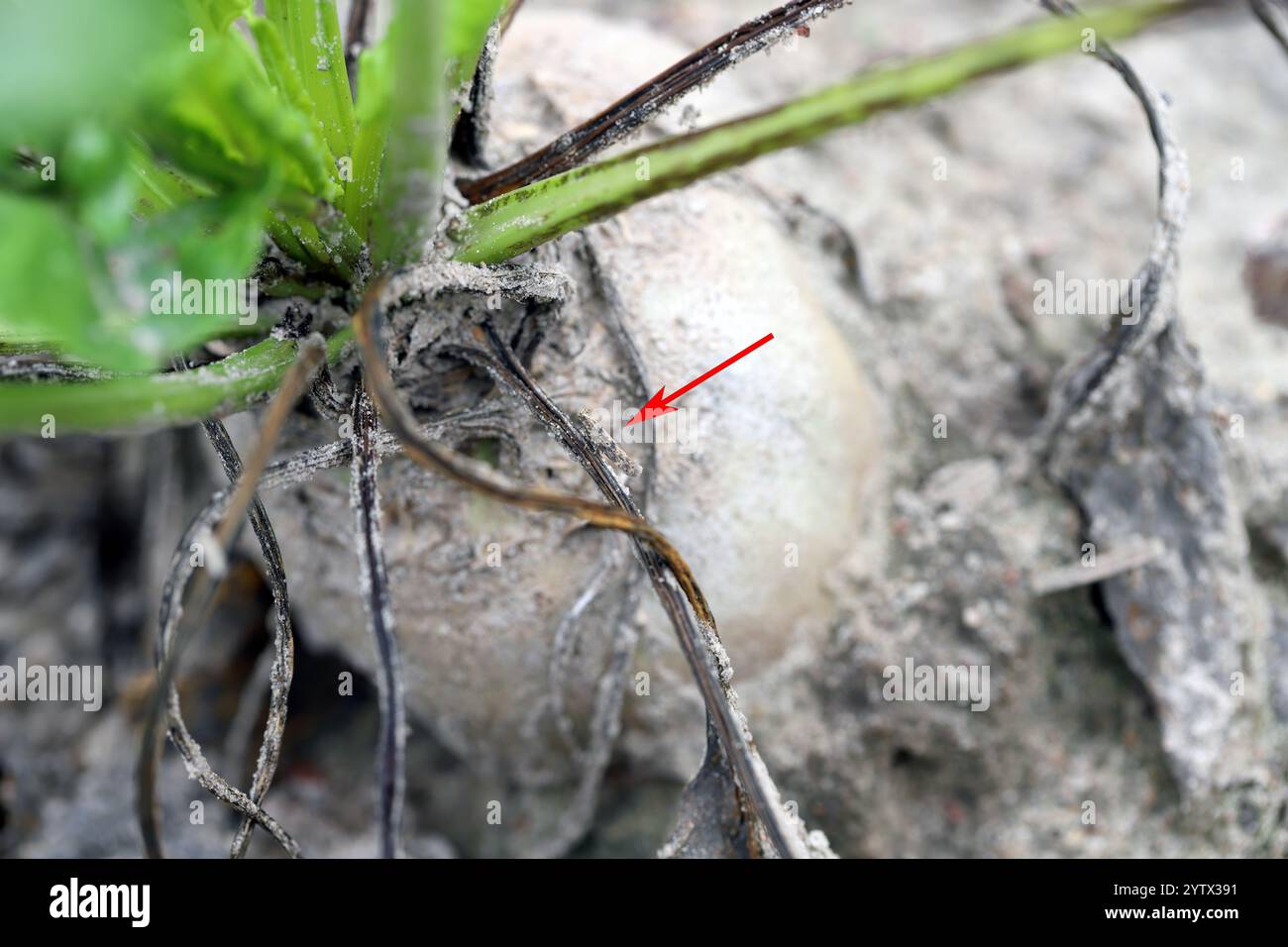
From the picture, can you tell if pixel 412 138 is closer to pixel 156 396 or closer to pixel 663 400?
pixel 156 396

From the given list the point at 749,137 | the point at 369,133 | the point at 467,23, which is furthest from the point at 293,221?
the point at 749,137

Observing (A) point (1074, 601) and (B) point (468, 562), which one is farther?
(A) point (1074, 601)

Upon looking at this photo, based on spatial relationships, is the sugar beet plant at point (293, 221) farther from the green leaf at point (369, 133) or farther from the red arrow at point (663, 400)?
the red arrow at point (663, 400)

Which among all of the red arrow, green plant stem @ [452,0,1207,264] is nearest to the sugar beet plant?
green plant stem @ [452,0,1207,264]

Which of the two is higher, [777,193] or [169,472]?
[777,193]

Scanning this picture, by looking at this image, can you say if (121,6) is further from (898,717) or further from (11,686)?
(11,686)

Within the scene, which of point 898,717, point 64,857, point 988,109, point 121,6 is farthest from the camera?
point 988,109

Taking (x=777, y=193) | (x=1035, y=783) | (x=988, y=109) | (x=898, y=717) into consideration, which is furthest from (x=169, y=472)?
(x=988, y=109)

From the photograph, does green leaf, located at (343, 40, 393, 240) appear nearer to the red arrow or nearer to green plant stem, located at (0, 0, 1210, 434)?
green plant stem, located at (0, 0, 1210, 434)
